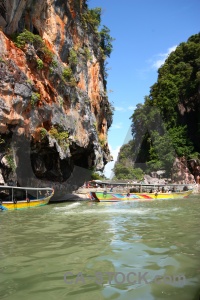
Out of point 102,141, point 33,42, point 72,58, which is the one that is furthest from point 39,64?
point 102,141

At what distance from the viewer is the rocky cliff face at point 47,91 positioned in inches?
748

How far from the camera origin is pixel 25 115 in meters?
19.5

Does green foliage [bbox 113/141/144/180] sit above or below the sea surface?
above

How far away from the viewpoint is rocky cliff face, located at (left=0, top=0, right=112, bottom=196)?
62.3 ft

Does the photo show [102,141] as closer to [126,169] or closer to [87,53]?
[87,53]

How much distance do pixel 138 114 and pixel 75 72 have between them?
26665mm

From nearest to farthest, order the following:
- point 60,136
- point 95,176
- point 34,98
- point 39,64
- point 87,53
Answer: point 34,98, point 39,64, point 60,136, point 87,53, point 95,176

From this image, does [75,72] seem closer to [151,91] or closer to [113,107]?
[113,107]

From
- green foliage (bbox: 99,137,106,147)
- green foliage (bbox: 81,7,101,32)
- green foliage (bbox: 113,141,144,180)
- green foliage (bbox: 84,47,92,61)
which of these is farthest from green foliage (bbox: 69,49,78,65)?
green foliage (bbox: 113,141,144,180)

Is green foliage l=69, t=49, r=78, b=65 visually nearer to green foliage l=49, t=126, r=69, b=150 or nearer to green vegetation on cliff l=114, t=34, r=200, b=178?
green foliage l=49, t=126, r=69, b=150

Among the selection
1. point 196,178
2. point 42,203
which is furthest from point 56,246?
point 196,178

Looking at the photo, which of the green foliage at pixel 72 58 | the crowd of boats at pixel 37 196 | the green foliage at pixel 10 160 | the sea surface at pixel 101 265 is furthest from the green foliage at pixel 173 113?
the sea surface at pixel 101 265

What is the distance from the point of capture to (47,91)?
22031 mm

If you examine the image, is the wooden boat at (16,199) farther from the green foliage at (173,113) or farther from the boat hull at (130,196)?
the green foliage at (173,113)
